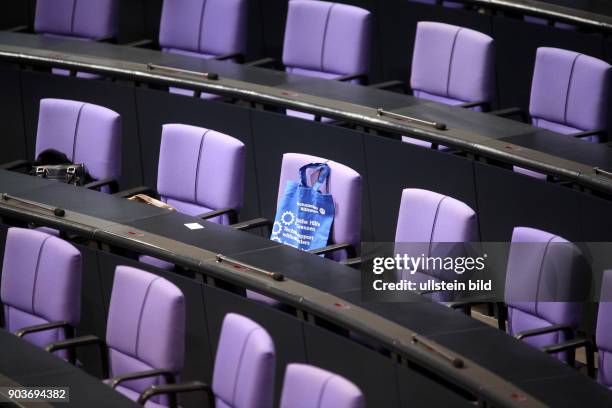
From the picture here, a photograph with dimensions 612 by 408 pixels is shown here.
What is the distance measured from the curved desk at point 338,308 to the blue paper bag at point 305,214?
0.28 meters

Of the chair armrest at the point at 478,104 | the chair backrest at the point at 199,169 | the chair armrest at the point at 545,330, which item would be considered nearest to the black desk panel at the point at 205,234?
the chair backrest at the point at 199,169

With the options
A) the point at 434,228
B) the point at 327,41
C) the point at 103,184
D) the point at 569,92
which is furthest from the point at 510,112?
the point at 103,184

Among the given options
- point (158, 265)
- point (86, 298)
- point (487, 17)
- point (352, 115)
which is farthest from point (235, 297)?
point (487, 17)

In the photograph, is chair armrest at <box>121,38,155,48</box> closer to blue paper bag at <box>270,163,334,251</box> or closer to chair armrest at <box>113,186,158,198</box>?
chair armrest at <box>113,186,158,198</box>

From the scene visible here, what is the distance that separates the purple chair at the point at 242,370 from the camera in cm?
321

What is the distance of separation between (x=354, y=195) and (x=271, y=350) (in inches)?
48.6

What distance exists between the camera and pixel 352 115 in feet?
16.0

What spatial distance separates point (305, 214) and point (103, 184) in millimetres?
1012

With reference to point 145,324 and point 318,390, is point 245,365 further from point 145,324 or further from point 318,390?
point 145,324

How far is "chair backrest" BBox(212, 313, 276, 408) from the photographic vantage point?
3.21 meters

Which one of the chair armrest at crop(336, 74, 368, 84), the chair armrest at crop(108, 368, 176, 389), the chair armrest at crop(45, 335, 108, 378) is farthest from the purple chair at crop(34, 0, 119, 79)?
the chair armrest at crop(108, 368, 176, 389)

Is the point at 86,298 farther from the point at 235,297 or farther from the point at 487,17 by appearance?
the point at 487,17

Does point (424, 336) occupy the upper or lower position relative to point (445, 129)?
lower

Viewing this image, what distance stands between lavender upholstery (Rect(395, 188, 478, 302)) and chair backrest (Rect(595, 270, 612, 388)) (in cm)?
47
